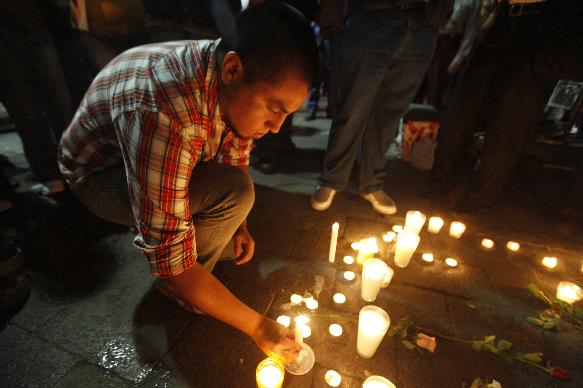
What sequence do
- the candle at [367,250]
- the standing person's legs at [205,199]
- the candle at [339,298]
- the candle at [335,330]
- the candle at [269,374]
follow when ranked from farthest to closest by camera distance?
the candle at [367,250] < the candle at [339,298] < the candle at [335,330] < the standing person's legs at [205,199] < the candle at [269,374]

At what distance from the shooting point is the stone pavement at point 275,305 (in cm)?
148

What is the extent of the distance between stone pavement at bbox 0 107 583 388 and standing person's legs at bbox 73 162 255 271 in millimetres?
506

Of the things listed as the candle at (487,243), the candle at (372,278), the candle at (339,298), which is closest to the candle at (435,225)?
the candle at (487,243)

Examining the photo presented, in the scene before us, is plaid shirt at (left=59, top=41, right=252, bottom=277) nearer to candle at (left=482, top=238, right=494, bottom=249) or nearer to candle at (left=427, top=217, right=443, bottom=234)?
candle at (left=427, top=217, right=443, bottom=234)

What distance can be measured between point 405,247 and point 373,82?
147 centimetres

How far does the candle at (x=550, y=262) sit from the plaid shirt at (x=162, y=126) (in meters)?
2.73

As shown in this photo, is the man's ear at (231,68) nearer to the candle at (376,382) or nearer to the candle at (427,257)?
the candle at (376,382)

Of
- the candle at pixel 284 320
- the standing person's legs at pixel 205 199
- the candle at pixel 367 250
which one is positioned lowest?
the candle at pixel 284 320

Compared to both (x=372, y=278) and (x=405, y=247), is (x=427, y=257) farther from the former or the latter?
(x=372, y=278)

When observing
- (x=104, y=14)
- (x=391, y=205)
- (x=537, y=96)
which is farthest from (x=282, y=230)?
(x=104, y=14)

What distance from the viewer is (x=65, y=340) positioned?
1.57m

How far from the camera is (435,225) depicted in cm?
265

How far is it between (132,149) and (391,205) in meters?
2.51

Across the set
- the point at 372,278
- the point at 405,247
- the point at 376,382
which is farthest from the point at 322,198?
the point at 376,382
